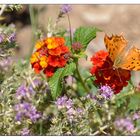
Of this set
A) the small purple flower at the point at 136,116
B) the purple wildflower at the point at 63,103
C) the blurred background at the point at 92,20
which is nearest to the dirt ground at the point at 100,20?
the blurred background at the point at 92,20

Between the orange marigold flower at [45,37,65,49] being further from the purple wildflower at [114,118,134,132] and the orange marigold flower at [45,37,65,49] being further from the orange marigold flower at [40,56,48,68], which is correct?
the purple wildflower at [114,118,134,132]

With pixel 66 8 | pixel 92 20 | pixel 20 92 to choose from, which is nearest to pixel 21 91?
pixel 20 92

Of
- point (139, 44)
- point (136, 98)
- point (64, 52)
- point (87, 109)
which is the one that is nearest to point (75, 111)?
point (87, 109)

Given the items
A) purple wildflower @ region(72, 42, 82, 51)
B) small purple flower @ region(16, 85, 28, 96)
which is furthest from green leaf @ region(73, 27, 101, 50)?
small purple flower @ region(16, 85, 28, 96)

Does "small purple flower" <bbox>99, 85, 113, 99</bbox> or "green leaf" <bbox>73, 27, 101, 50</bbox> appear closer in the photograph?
"small purple flower" <bbox>99, 85, 113, 99</bbox>

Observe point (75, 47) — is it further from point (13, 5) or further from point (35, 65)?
point (13, 5)
